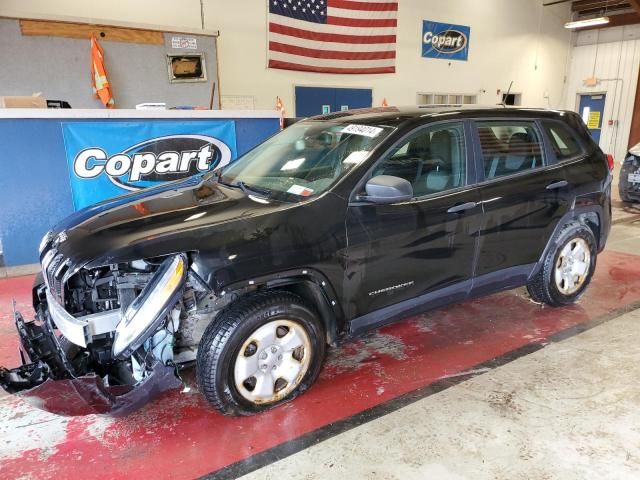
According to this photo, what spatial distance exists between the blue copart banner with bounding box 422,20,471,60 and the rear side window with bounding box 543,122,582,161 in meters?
10.5

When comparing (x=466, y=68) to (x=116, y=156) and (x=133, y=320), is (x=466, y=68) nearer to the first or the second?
(x=116, y=156)

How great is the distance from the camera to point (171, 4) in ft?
29.2

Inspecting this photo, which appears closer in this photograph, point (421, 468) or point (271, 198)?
point (421, 468)

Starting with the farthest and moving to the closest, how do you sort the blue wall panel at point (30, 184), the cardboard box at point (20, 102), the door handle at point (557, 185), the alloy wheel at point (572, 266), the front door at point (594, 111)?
the front door at point (594, 111) < the cardboard box at point (20, 102) < the blue wall panel at point (30, 184) < the alloy wheel at point (572, 266) < the door handle at point (557, 185)

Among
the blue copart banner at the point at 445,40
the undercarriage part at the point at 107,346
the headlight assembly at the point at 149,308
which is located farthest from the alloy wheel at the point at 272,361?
the blue copart banner at the point at 445,40

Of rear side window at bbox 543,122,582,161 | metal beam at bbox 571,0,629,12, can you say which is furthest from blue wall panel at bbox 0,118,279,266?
metal beam at bbox 571,0,629,12

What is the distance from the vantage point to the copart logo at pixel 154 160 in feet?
16.1

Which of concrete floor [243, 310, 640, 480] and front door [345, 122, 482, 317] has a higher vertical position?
front door [345, 122, 482, 317]

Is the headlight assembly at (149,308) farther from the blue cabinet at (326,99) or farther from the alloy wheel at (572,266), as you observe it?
the blue cabinet at (326,99)

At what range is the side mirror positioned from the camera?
233cm

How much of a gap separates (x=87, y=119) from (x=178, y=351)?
350 cm

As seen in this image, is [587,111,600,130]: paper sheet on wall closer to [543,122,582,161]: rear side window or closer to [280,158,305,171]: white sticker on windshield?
[543,122,582,161]: rear side window

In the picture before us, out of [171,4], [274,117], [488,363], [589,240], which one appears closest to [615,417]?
[488,363]

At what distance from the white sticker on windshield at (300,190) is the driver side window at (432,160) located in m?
0.48
